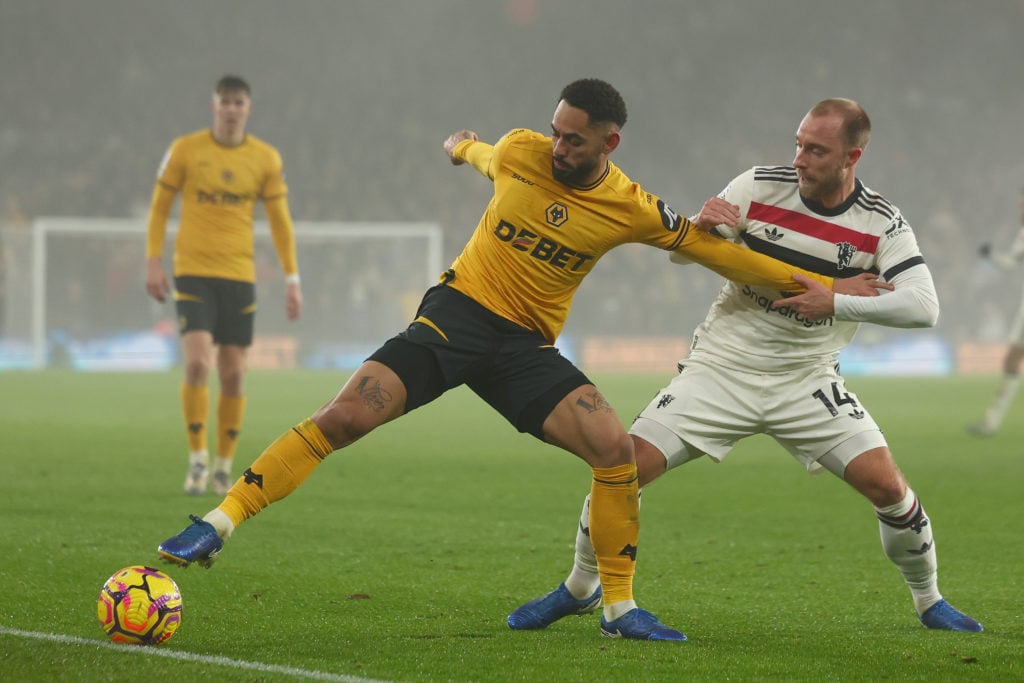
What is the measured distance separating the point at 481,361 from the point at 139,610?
1378mm

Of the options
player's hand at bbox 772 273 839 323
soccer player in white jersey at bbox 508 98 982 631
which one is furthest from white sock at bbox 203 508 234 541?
player's hand at bbox 772 273 839 323

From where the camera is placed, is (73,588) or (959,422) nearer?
(73,588)

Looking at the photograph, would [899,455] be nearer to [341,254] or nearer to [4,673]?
[4,673]

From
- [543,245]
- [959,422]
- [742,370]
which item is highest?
[543,245]

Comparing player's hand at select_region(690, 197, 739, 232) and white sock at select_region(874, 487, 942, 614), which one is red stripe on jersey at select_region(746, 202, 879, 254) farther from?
white sock at select_region(874, 487, 942, 614)

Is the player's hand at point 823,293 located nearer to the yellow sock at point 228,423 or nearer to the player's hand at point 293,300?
the yellow sock at point 228,423

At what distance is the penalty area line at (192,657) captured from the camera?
149 inches

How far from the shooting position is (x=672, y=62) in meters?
41.0

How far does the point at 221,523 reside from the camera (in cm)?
413

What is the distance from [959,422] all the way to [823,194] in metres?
10.8

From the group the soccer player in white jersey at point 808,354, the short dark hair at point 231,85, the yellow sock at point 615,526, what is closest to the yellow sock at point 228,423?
the short dark hair at point 231,85

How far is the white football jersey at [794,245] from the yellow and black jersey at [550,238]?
0.63ft

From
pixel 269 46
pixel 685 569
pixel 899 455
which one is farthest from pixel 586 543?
pixel 269 46

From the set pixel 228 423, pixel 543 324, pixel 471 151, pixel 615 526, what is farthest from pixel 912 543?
pixel 228 423
